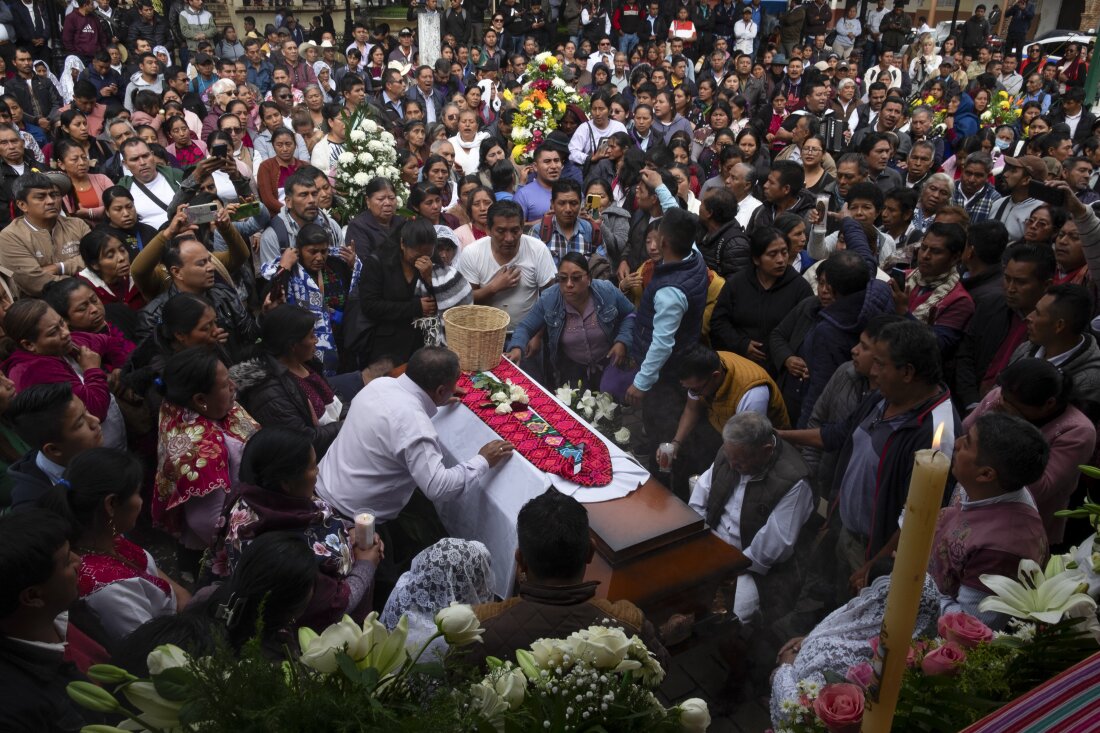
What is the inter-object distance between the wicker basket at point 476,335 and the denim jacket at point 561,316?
42cm

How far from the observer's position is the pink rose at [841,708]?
4.70 ft

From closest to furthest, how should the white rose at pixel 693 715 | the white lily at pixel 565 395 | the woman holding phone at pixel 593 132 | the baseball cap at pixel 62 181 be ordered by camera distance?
the white rose at pixel 693 715, the white lily at pixel 565 395, the baseball cap at pixel 62 181, the woman holding phone at pixel 593 132

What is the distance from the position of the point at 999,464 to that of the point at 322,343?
4.09 meters

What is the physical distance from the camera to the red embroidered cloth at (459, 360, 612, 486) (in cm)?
383

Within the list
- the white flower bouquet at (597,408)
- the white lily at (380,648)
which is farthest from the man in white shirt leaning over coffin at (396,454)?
the white lily at (380,648)

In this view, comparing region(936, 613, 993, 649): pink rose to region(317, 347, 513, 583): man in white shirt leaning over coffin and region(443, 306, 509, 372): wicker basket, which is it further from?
region(443, 306, 509, 372): wicker basket

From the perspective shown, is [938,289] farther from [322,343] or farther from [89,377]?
[89,377]

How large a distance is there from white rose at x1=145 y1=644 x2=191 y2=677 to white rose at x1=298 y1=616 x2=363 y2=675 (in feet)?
0.63

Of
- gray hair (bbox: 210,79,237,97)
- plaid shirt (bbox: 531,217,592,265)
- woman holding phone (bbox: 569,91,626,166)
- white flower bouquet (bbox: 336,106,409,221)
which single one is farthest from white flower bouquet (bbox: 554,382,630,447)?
gray hair (bbox: 210,79,237,97)

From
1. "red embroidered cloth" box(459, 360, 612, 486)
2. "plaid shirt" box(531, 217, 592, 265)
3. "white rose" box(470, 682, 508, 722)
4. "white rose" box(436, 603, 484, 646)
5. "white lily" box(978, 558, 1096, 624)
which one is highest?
"white lily" box(978, 558, 1096, 624)

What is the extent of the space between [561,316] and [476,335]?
0.84 m

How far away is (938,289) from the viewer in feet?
15.9

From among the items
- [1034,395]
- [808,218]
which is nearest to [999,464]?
[1034,395]

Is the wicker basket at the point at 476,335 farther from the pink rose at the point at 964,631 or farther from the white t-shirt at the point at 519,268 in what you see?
the pink rose at the point at 964,631
